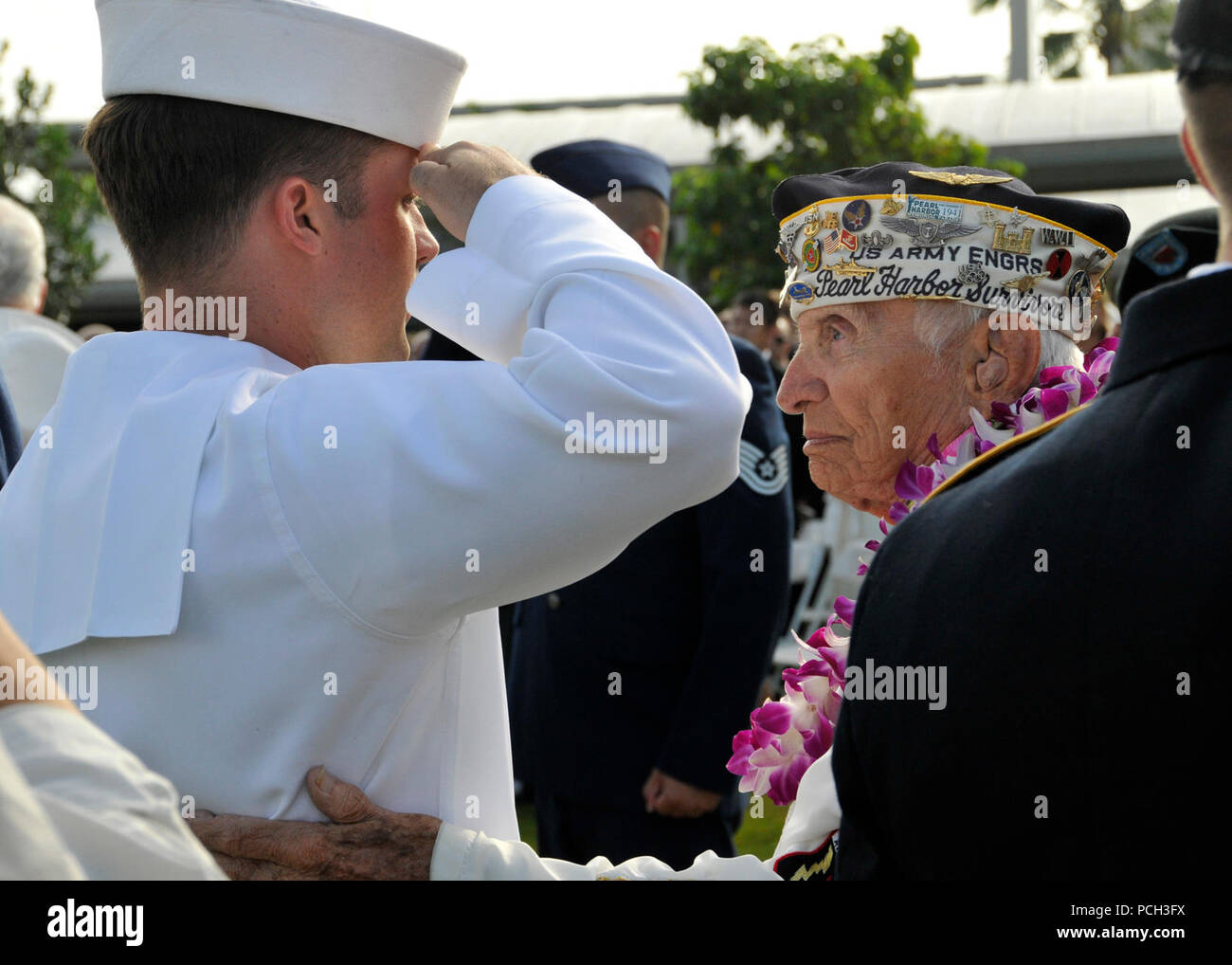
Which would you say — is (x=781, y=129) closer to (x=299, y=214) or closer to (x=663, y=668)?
(x=663, y=668)

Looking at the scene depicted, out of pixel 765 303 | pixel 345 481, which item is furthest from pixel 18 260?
pixel 765 303

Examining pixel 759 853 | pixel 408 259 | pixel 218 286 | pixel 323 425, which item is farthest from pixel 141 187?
pixel 759 853

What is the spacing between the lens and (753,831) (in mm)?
7012

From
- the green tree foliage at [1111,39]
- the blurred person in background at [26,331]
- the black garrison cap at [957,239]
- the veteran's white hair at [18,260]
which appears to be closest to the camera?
the black garrison cap at [957,239]

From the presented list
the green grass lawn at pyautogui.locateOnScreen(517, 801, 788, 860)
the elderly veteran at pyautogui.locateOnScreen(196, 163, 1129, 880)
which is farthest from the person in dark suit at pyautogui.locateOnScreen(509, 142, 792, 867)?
the green grass lawn at pyautogui.locateOnScreen(517, 801, 788, 860)

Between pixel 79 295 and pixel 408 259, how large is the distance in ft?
64.8

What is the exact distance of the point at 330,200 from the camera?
6.47 feet

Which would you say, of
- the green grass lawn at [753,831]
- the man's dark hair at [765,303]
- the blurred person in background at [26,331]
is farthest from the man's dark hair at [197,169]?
the man's dark hair at [765,303]

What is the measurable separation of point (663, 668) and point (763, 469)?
66 cm

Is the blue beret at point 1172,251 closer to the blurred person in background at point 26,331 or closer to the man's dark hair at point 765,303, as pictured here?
the blurred person in background at point 26,331

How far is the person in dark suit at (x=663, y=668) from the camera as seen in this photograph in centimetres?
427

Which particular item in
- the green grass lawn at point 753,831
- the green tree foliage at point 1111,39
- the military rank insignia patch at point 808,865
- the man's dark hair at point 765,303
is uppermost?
the green tree foliage at point 1111,39

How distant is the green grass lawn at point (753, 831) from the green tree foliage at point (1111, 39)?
122 feet

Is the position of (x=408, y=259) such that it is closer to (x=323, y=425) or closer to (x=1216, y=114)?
(x=323, y=425)
